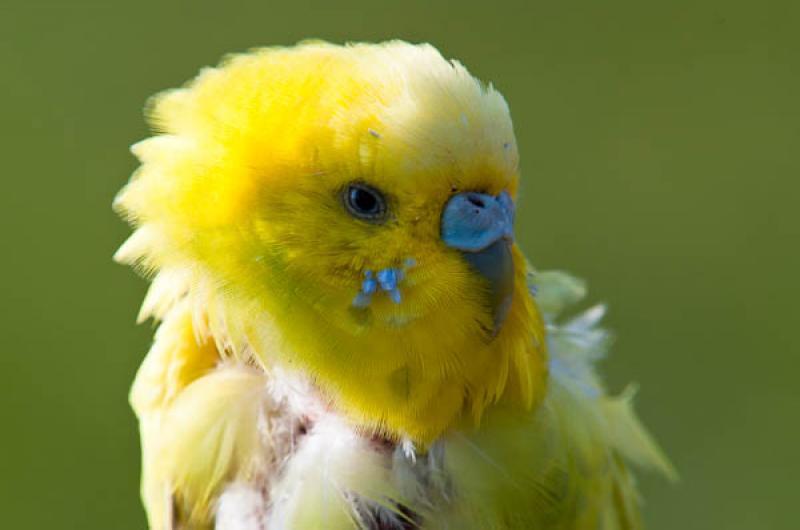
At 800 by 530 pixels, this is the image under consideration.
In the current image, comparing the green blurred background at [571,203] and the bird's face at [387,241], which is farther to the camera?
the green blurred background at [571,203]

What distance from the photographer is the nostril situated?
1.22m

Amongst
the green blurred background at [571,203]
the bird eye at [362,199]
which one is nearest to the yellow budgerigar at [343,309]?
the bird eye at [362,199]

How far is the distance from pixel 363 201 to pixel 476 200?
14cm

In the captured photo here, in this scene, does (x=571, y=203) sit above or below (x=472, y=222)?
below

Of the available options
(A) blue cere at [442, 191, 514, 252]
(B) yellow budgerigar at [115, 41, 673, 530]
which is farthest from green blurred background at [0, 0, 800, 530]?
(A) blue cere at [442, 191, 514, 252]

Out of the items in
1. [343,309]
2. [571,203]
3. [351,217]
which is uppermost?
[351,217]

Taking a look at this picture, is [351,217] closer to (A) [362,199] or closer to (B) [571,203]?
(A) [362,199]

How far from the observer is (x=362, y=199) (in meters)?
1.20

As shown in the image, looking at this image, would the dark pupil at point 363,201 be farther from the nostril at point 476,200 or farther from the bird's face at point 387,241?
the nostril at point 476,200

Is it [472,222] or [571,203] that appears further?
[571,203]

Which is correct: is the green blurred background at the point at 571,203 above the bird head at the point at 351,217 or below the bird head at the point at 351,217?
below

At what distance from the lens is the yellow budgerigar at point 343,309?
1201mm

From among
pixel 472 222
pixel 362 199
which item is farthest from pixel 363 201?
pixel 472 222

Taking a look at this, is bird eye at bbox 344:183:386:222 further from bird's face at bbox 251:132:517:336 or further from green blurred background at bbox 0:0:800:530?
green blurred background at bbox 0:0:800:530
